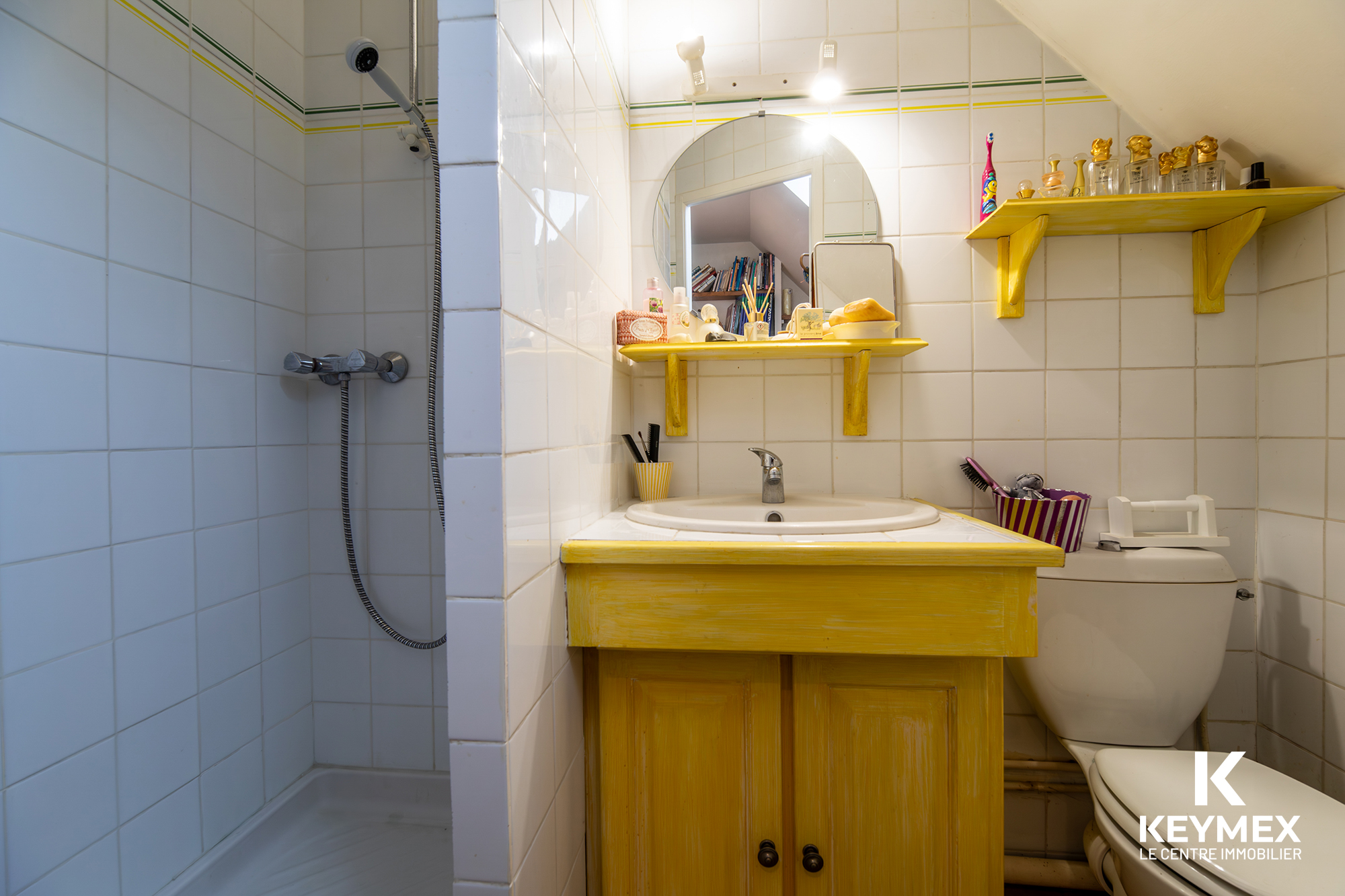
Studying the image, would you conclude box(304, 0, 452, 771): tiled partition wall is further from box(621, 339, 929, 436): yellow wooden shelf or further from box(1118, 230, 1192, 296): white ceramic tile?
box(1118, 230, 1192, 296): white ceramic tile

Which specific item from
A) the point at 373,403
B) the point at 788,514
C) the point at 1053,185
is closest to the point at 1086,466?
the point at 1053,185

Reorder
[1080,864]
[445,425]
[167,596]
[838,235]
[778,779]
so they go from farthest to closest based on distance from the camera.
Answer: [838,235], [1080,864], [167,596], [778,779], [445,425]

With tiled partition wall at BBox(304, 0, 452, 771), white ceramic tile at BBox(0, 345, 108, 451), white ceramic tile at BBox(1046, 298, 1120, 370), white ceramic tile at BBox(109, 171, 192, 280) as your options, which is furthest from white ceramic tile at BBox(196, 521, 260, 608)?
white ceramic tile at BBox(1046, 298, 1120, 370)

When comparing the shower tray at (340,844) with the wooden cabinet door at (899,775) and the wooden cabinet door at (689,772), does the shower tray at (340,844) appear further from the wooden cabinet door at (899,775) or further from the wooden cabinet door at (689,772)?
the wooden cabinet door at (899,775)

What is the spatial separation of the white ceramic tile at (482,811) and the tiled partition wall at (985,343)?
2.90ft

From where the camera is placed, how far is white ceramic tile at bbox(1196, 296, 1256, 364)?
4.34ft

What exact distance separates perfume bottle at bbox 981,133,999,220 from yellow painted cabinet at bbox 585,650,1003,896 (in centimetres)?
98

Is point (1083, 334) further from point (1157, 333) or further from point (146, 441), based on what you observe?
point (146, 441)

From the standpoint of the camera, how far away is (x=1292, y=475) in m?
1.23

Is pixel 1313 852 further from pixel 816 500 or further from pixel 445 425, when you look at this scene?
pixel 445 425

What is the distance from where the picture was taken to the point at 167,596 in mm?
1079

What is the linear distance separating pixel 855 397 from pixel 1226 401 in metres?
0.84

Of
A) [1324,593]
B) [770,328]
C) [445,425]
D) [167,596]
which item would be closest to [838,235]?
[770,328]

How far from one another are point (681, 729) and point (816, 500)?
1.91 feet
